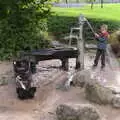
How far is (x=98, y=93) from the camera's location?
12148mm

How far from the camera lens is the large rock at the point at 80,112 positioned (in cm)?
1089

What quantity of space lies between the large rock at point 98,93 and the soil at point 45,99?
13 cm

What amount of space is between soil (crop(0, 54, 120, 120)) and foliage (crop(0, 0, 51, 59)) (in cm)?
293

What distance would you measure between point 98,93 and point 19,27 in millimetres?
7001

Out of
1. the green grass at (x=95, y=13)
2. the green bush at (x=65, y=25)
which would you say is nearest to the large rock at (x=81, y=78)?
the green bush at (x=65, y=25)

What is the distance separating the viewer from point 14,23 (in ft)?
60.4

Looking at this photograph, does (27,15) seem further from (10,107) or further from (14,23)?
(10,107)

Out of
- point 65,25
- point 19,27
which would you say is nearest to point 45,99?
point 19,27

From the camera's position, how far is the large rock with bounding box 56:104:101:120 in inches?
429

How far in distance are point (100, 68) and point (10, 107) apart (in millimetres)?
2767

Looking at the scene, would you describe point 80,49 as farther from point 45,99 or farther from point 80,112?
point 80,112

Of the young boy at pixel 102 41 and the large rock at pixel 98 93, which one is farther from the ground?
the young boy at pixel 102 41

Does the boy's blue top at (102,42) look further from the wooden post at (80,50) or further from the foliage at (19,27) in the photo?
the foliage at (19,27)

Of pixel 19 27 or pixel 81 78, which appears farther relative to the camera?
pixel 19 27
